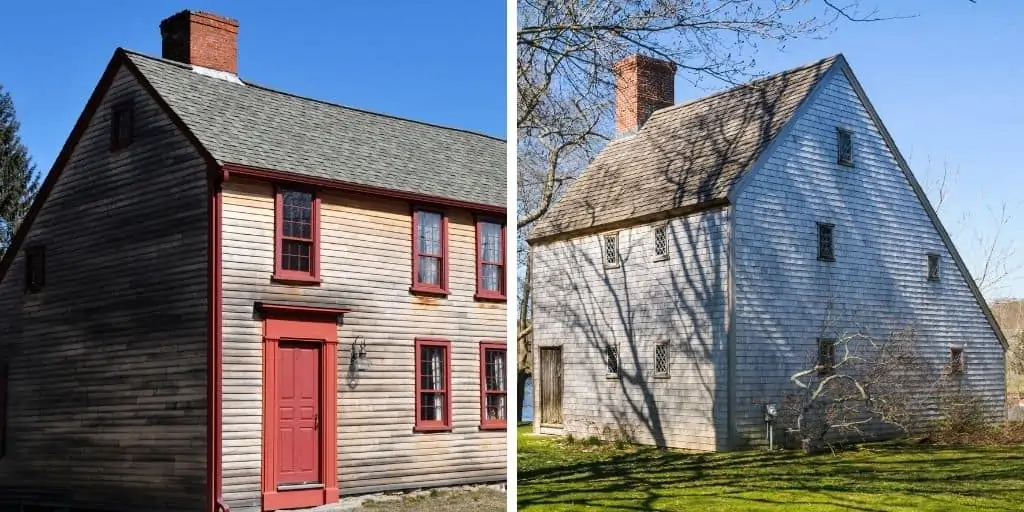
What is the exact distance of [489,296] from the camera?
6.76m

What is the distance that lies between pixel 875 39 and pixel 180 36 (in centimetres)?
382

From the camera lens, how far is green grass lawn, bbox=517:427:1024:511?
17.7 feet

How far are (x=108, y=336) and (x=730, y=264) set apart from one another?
10.6ft

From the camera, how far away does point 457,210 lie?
23.0ft

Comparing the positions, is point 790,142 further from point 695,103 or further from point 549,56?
point 549,56

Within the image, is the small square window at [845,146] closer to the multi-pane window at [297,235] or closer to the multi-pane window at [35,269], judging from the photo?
the multi-pane window at [297,235]

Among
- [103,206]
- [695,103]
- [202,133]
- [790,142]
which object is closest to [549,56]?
[695,103]

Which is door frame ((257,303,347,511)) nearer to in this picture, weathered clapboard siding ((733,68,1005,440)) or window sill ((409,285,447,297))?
window sill ((409,285,447,297))

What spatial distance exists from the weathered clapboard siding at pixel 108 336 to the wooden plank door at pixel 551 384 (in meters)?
1.77

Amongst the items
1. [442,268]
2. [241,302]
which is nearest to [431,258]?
[442,268]

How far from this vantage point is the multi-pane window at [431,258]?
21.9 feet

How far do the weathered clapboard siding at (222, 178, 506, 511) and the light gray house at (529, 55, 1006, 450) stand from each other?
42cm

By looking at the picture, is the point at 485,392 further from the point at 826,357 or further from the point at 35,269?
the point at 35,269

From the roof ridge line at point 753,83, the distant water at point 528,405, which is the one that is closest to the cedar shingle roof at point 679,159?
the roof ridge line at point 753,83
